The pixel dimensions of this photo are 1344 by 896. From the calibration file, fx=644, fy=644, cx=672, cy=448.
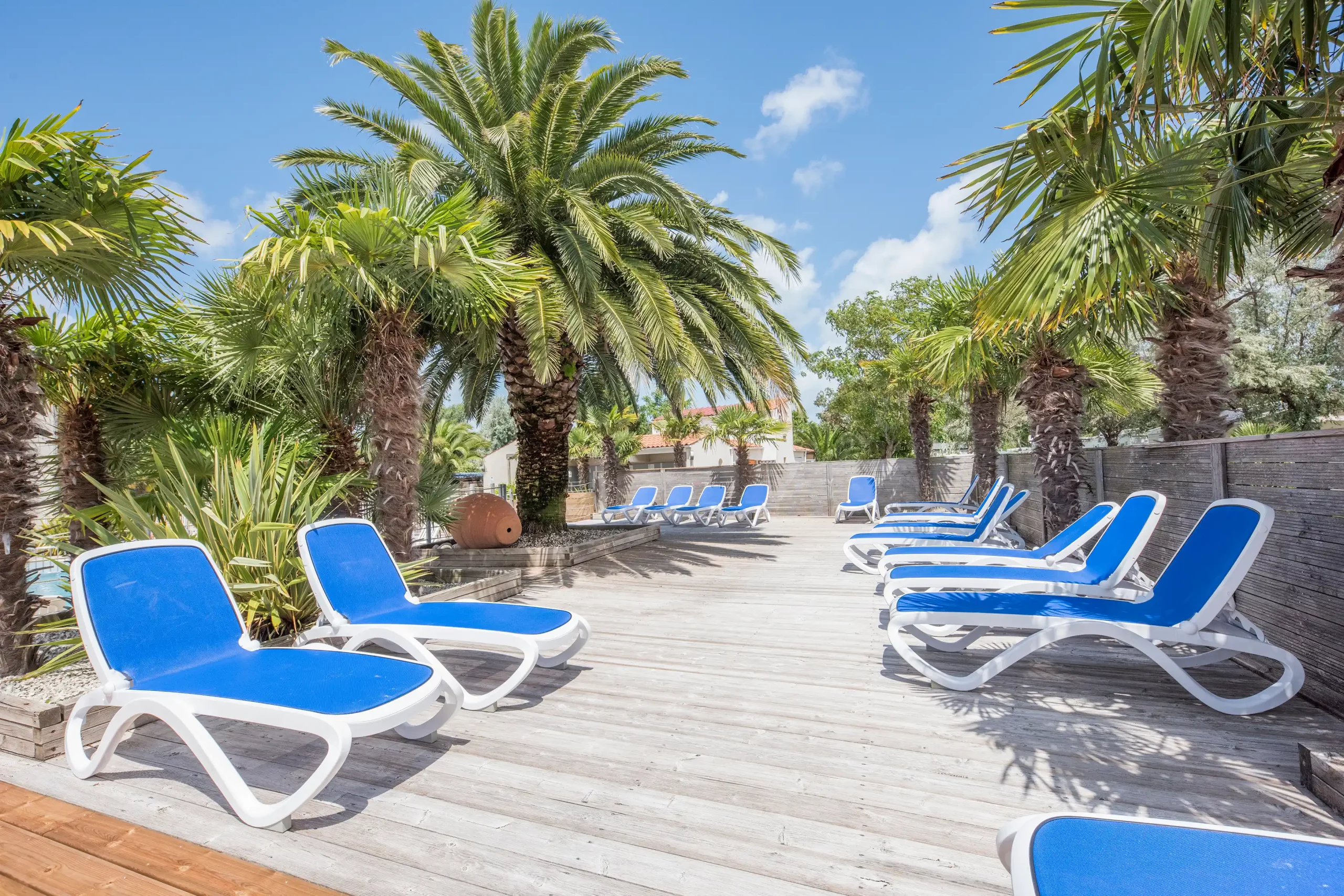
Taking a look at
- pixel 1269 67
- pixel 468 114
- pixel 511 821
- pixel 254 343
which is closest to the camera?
pixel 511 821

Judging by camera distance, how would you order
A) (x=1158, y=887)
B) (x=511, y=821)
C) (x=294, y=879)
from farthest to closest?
1. (x=511, y=821)
2. (x=294, y=879)
3. (x=1158, y=887)

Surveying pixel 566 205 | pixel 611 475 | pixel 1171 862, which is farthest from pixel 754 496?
pixel 1171 862

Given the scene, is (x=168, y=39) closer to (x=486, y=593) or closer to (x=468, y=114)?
(x=468, y=114)

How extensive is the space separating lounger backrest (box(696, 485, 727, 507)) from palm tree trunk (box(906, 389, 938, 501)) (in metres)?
5.12

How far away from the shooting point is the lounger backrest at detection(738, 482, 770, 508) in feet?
52.2

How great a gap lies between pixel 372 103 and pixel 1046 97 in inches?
323

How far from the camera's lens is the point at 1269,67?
11.5 feet

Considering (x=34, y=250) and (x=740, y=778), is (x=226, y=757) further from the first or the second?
(x=34, y=250)

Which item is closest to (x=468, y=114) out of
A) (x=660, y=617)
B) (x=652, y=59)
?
(x=652, y=59)

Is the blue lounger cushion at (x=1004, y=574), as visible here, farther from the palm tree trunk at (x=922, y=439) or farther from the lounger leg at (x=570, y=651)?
the palm tree trunk at (x=922, y=439)

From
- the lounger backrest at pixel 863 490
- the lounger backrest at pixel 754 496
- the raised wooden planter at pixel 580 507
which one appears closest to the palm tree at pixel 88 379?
the lounger backrest at pixel 754 496

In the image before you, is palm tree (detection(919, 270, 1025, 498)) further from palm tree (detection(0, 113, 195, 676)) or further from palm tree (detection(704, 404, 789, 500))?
palm tree (detection(704, 404, 789, 500))

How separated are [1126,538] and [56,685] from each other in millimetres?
6856

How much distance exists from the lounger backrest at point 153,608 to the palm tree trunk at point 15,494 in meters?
1.28
